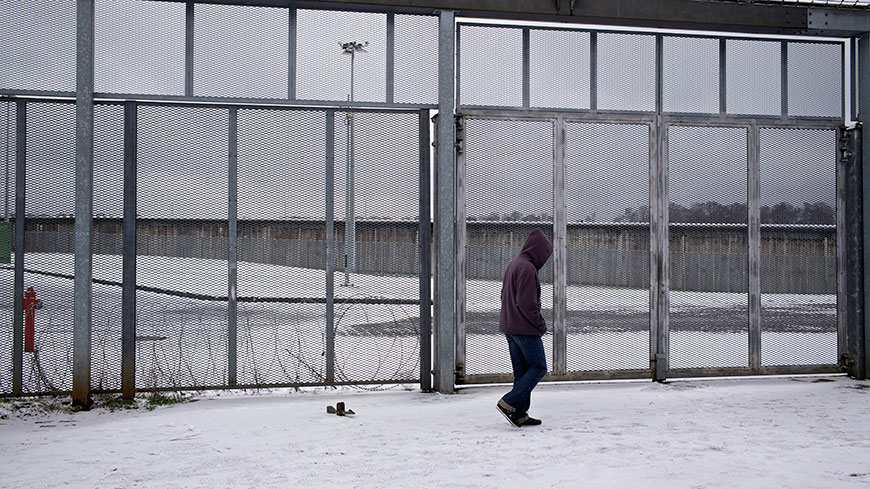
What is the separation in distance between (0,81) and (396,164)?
14.2ft

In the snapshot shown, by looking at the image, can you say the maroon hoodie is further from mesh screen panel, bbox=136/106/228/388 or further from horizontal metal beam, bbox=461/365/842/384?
mesh screen panel, bbox=136/106/228/388

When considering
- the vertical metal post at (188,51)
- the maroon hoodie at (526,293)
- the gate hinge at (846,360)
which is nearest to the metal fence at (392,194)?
the vertical metal post at (188,51)

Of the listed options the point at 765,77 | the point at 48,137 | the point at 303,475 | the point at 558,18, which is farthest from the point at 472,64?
the point at 303,475

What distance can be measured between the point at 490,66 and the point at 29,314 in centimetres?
582

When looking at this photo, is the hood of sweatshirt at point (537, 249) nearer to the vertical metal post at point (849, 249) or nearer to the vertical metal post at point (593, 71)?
the vertical metal post at point (593, 71)

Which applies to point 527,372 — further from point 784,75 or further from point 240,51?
point 784,75

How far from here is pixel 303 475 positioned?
527 cm

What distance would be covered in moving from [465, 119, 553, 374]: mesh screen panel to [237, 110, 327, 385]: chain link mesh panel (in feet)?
5.77

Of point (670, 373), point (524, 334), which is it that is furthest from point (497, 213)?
point (670, 373)

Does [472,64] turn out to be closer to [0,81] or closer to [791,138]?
[791,138]

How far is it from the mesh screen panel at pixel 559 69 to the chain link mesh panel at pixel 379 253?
162 centimetres

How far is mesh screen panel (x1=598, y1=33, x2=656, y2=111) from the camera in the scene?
366 inches

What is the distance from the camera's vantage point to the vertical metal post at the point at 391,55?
8.69 m

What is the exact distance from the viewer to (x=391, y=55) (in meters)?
8.71
